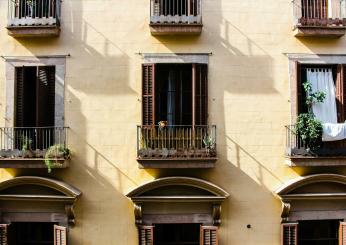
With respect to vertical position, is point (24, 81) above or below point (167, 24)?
below

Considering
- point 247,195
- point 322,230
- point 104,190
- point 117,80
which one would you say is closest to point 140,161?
point 104,190

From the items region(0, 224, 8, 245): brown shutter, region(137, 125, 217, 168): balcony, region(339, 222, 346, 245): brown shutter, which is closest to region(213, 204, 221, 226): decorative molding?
region(137, 125, 217, 168): balcony

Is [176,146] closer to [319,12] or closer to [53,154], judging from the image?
[53,154]

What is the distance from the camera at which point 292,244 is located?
40.9ft

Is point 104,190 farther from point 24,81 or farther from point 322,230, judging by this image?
point 322,230

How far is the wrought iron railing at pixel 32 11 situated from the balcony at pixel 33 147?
10.3ft

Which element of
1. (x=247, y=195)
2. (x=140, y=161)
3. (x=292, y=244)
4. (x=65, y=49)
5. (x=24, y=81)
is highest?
(x=65, y=49)

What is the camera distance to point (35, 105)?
1292 centimetres

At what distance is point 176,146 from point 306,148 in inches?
145

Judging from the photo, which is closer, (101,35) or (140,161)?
(140,161)

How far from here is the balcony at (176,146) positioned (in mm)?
12102

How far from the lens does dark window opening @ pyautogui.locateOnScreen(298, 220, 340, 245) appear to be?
13.0 metres

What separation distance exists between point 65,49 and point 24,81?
1.55 m

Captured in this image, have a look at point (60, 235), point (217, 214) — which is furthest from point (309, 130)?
point (60, 235)
